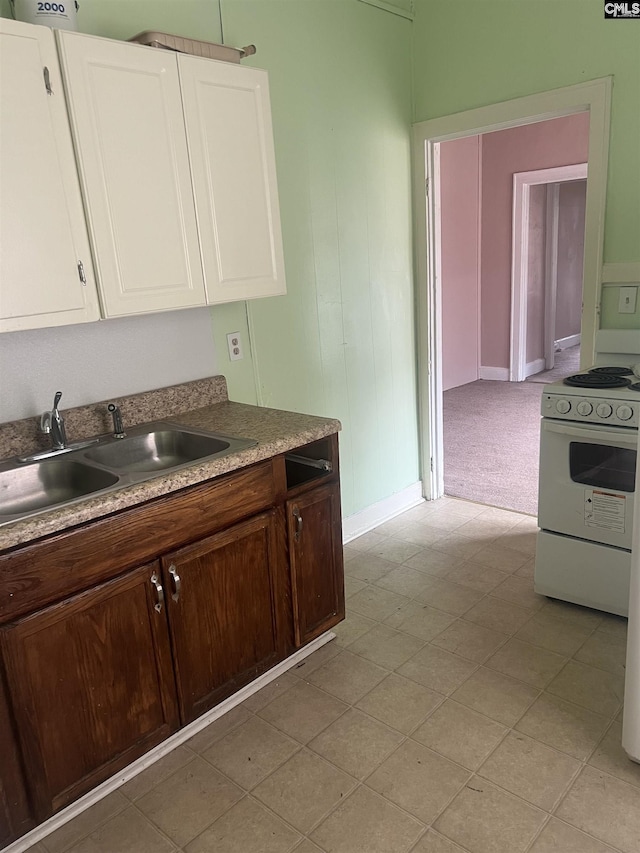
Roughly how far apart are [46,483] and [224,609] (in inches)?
27.6

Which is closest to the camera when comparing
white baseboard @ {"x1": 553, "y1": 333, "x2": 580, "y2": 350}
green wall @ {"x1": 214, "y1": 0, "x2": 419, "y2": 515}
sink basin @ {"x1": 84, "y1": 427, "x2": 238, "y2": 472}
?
sink basin @ {"x1": 84, "y1": 427, "x2": 238, "y2": 472}

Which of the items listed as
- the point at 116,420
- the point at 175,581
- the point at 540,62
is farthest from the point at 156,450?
the point at 540,62

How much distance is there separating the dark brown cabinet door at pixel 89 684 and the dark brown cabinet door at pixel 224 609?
6 centimetres

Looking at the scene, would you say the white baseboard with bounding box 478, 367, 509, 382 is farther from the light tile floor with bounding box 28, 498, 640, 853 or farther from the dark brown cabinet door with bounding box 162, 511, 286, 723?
the dark brown cabinet door with bounding box 162, 511, 286, 723

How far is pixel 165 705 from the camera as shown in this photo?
6.31ft

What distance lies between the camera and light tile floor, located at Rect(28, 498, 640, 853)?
1708 mm

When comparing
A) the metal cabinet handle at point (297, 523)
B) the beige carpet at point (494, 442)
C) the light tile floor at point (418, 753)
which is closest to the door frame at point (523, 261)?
the beige carpet at point (494, 442)

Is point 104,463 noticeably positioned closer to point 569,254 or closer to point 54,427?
point 54,427

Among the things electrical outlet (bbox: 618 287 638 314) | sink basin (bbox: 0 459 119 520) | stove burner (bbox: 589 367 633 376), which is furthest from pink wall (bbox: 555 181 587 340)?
sink basin (bbox: 0 459 119 520)

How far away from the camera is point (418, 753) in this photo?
197cm

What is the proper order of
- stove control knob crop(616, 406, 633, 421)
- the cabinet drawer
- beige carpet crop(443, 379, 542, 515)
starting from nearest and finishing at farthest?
the cabinet drawer
stove control knob crop(616, 406, 633, 421)
beige carpet crop(443, 379, 542, 515)

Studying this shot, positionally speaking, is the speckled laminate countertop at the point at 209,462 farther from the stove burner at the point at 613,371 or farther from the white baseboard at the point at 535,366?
the white baseboard at the point at 535,366

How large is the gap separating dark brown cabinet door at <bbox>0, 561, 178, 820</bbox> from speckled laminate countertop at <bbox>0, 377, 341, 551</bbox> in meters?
0.22

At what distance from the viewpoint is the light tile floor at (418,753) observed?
171 centimetres
